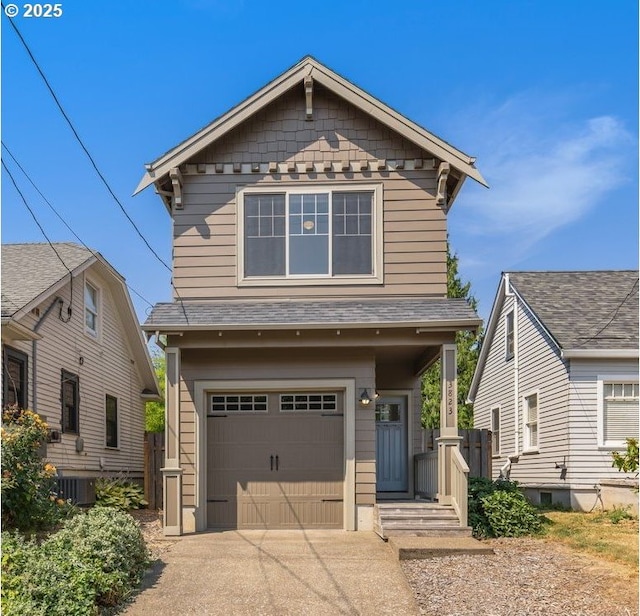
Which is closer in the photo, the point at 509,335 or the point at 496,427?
the point at 509,335

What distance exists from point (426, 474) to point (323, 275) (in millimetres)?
3929

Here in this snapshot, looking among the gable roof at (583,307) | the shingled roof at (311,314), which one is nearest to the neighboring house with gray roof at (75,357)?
the shingled roof at (311,314)

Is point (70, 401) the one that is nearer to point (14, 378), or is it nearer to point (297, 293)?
point (14, 378)

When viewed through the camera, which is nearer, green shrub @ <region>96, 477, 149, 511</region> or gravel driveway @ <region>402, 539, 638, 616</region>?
gravel driveway @ <region>402, 539, 638, 616</region>

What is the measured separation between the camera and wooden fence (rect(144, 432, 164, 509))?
51.5ft

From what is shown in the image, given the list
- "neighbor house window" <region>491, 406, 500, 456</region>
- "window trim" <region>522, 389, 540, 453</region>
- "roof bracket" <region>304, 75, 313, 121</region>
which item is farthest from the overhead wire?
"neighbor house window" <region>491, 406, 500, 456</region>

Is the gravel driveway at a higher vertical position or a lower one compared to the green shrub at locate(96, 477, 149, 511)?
higher

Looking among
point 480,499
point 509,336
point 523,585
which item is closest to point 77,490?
point 480,499

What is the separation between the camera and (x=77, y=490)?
14.3 m

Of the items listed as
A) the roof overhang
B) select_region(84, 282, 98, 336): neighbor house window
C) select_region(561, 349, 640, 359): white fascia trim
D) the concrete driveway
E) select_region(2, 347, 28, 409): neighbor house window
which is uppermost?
select_region(84, 282, 98, 336): neighbor house window

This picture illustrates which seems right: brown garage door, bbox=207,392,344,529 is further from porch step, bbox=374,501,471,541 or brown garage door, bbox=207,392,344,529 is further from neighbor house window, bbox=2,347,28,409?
neighbor house window, bbox=2,347,28,409

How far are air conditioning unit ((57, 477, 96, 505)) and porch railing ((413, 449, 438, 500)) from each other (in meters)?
6.18

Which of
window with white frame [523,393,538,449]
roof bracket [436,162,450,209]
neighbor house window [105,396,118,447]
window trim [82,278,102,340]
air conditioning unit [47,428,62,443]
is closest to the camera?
roof bracket [436,162,450,209]

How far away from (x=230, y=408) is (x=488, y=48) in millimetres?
6993
